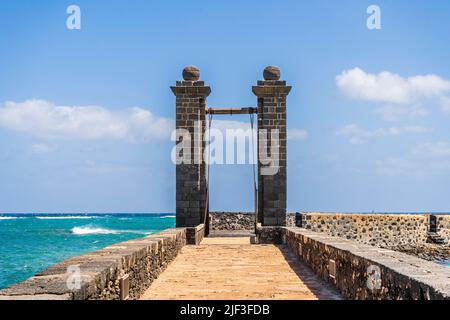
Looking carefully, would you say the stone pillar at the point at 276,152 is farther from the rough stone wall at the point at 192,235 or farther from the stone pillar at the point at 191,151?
the rough stone wall at the point at 192,235

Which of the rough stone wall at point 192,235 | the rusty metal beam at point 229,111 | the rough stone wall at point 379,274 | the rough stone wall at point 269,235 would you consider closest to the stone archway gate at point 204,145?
the rough stone wall at point 269,235

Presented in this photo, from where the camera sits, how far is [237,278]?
359 inches

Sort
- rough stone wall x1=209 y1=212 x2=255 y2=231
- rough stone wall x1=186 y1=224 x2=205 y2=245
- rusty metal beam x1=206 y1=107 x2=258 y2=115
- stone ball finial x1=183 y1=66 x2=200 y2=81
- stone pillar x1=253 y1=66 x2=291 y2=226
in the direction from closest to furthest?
1. rough stone wall x1=186 y1=224 x2=205 y2=245
2. stone pillar x1=253 y1=66 x2=291 y2=226
3. stone ball finial x1=183 y1=66 x2=200 y2=81
4. rusty metal beam x1=206 y1=107 x2=258 y2=115
5. rough stone wall x1=209 y1=212 x2=255 y2=231

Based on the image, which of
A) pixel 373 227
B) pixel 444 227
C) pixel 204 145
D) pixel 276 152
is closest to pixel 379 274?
pixel 276 152

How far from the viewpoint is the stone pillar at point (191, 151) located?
1526 cm

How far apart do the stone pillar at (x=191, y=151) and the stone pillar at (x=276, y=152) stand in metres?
1.51

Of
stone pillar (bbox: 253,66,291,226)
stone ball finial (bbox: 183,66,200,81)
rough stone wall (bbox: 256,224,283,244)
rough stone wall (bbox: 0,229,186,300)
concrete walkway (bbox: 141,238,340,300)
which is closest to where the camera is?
rough stone wall (bbox: 0,229,186,300)

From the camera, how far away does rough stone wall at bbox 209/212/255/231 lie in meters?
24.8

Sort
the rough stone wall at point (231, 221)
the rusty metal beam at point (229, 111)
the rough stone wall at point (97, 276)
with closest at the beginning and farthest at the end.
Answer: the rough stone wall at point (97, 276), the rusty metal beam at point (229, 111), the rough stone wall at point (231, 221)

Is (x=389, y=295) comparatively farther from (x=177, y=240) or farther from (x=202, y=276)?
(x=177, y=240)

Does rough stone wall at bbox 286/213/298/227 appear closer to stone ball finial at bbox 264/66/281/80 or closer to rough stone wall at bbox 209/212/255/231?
rough stone wall at bbox 209/212/255/231

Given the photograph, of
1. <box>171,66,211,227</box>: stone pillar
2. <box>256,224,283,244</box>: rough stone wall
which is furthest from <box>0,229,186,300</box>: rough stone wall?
<box>256,224,283,244</box>: rough stone wall

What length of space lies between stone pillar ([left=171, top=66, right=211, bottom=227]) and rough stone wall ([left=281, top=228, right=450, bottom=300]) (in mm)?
6334
